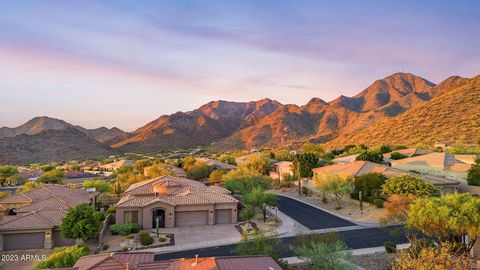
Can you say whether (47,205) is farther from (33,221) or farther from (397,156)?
(397,156)

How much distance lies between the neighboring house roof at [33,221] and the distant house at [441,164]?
47829mm

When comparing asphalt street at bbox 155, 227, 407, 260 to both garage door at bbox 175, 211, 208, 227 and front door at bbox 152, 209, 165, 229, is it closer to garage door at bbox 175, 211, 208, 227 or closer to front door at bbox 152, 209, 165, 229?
garage door at bbox 175, 211, 208, 227

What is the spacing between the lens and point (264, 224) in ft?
122

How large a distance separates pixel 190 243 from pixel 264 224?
911 cm

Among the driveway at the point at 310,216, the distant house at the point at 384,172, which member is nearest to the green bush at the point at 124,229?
the driveway at the point at 310,216

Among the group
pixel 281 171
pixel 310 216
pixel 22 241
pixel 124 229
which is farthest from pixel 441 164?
pixel 22 241

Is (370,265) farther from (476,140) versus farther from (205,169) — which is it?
(476,140)

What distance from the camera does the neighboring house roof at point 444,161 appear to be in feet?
170

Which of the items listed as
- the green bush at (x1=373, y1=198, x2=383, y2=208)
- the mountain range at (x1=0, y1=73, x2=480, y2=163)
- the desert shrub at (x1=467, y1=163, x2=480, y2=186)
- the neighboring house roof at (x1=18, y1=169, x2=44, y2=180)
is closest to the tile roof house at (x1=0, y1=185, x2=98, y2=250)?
the green bush at (x1=373, y1=198, x2=383, y2=208)

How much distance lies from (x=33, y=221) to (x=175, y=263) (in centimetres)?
1933

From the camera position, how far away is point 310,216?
40.7m

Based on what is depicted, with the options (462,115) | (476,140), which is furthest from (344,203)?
(462,115)

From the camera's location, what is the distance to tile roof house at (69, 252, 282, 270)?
17781 mm

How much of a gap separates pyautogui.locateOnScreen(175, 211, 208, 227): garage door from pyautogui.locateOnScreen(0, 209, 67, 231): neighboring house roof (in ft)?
34.8
